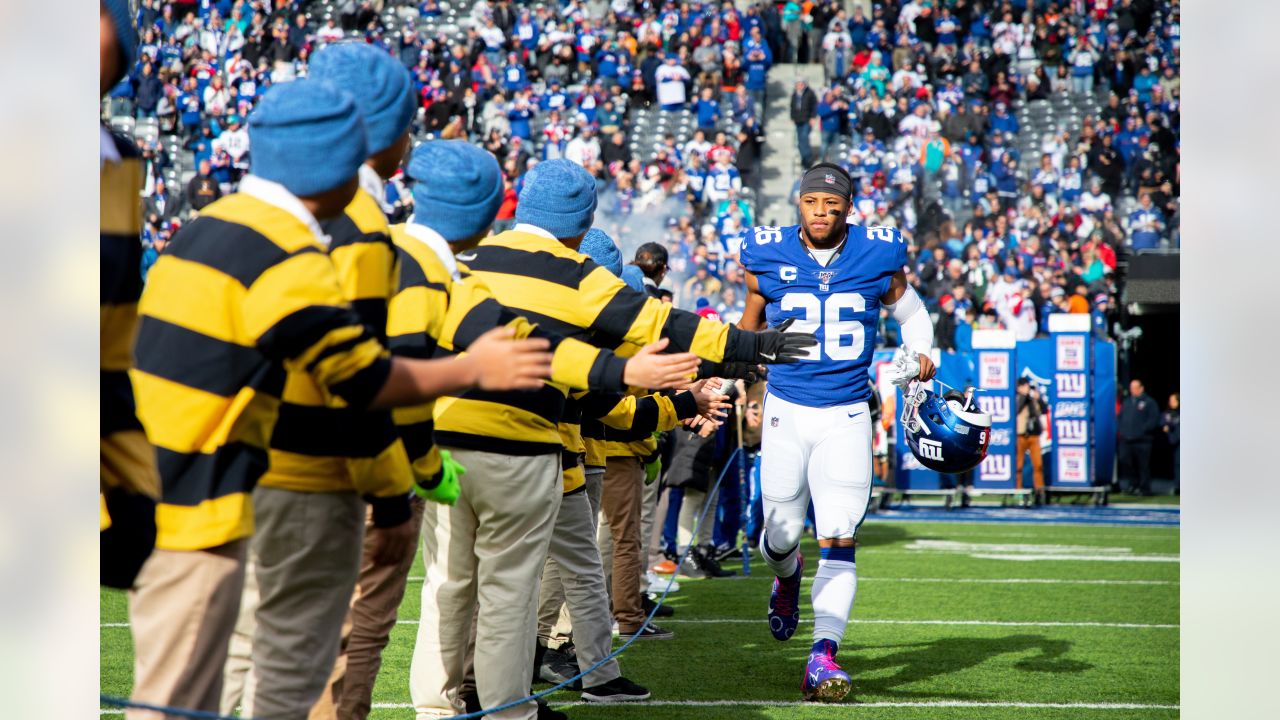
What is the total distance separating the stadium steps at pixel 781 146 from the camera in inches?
937

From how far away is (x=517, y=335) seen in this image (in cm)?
391

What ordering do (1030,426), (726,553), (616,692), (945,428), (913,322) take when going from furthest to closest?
(1030,426)
(726,553)
(913,322)
(945,428)
(616,692)

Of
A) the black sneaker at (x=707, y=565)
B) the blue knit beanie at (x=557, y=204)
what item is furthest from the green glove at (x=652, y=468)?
the blue knit beanie at (x=557, y=204)

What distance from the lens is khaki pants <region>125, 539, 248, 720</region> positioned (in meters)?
2.72

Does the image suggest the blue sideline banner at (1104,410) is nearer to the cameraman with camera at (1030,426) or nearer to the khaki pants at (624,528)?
the cameraman with camera at (1030,426)

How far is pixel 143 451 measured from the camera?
2660mm

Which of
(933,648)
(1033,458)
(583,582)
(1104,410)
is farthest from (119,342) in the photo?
(1104,410)

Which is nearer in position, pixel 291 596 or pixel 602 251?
pixel 291 596

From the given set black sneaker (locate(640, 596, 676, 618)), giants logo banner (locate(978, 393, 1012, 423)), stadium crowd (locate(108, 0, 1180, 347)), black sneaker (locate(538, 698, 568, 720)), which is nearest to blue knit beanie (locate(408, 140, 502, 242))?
black sneaker (locate(538, 698, 568, 720))

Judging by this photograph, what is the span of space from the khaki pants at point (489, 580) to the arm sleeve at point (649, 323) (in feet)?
1.56

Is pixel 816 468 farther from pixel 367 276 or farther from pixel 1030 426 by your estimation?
pixel 1030 426

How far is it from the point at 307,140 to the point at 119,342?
1.91ft

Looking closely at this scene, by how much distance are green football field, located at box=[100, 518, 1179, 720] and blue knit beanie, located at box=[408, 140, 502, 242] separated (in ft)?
6.77

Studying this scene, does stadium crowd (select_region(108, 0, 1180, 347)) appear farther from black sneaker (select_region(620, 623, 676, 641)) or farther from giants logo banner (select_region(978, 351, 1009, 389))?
black sneaker (select_region(620, 623, 676, 641))
